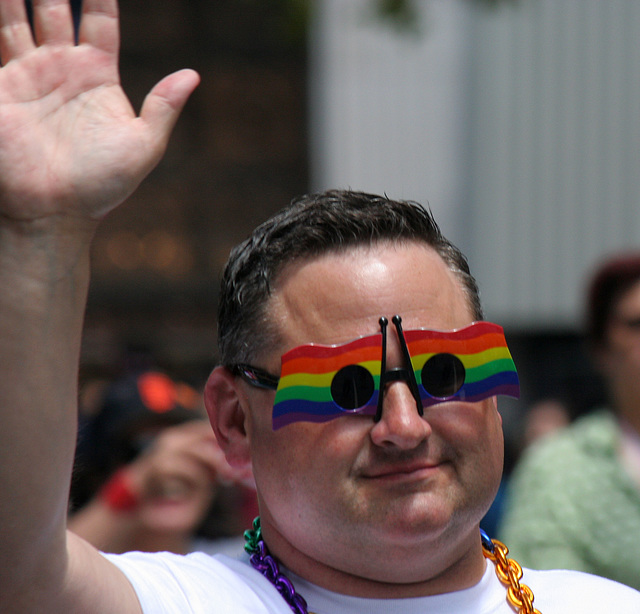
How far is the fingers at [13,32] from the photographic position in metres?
1.36

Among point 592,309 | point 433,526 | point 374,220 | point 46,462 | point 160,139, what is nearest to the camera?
point 46,462

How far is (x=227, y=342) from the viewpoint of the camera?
1727mm

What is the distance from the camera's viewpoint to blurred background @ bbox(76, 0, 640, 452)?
9609 millimetres

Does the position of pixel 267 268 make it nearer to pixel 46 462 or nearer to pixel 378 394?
pixel 378 394

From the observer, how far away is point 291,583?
5.24 ft

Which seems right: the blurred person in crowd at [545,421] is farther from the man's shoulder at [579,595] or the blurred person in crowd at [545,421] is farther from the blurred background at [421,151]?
the man's shoulder at [579,595]

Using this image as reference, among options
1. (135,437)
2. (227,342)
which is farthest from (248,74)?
(227,342)

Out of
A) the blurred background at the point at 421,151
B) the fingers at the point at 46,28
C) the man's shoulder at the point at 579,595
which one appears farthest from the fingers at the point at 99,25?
the blurred background at the point at 421,151

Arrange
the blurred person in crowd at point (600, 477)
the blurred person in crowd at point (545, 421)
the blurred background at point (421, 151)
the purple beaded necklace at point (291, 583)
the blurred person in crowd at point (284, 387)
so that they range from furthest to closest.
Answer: the blurred background at point (421, 151) → the blurred person in crowd at point (545, 421) → the blurred person in crowd at point (600, 477) → the purple beaded necklace at point (291, 583) → the blurred person in crowd at point (284, 387)

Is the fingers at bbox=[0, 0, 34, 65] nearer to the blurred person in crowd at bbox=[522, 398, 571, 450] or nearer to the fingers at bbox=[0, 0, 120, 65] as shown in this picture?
the fingers at bbox=[0, 0, 120, 65]

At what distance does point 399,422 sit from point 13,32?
2.83 feet

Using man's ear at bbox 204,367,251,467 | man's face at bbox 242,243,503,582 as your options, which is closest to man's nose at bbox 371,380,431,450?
man's face at bbox 242,243,503,582

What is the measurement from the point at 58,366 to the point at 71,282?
12 centimetres

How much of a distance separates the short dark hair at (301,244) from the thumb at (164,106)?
0.33 m
